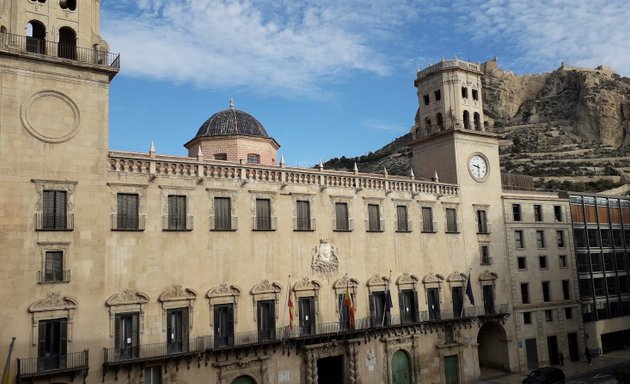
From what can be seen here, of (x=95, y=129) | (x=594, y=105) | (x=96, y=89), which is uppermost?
(x=594, y=105)

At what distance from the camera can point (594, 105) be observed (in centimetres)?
12419

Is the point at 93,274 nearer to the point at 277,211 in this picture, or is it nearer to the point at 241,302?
the point at 241,302

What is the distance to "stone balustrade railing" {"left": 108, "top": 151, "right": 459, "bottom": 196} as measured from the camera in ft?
97.4

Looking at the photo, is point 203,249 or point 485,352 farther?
point 485,352

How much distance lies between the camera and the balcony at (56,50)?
1048 inches

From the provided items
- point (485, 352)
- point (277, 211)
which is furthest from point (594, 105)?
point (277, 211)

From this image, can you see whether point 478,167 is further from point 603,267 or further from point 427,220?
point 603,267

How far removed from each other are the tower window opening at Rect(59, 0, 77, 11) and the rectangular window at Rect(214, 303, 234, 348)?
18.9m

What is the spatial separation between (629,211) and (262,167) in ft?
146

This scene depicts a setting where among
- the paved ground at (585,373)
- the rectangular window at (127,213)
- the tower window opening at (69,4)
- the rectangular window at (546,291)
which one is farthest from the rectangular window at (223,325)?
the rectangular window at (546,291)

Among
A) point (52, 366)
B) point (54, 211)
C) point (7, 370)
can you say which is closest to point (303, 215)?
point (54, 211)

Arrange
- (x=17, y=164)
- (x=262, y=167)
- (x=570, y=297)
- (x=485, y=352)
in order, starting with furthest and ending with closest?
(x=570, y=297)
(x=485, y=352)
(x=262, y=167)
(x=17, y=164)

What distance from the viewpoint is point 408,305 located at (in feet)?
131

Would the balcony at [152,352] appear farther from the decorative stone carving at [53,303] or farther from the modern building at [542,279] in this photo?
the modern building at [542,279]
